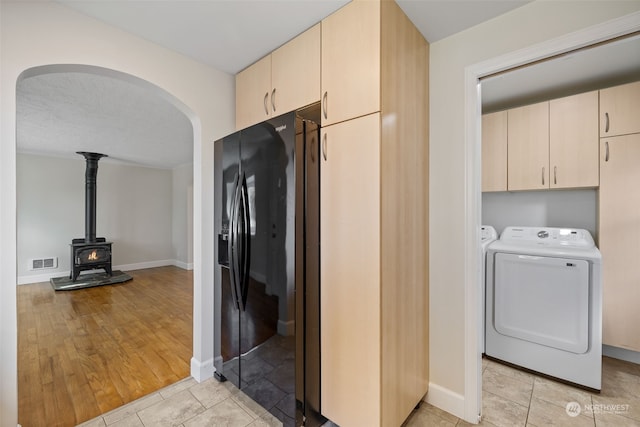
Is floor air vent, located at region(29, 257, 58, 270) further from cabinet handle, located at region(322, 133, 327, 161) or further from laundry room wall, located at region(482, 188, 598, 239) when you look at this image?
laundry room wall, located at region(482, 188, 598, 239)

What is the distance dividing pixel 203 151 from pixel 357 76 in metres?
1.35

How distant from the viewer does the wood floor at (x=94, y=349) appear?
184 centimetres

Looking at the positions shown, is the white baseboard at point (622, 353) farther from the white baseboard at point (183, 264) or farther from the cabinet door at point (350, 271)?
the white baseboard at point (183, 264)

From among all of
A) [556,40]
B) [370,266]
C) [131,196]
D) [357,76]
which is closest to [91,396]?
[370,266]

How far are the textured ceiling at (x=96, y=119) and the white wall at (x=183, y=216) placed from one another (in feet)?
3.93

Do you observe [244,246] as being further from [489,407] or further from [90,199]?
[90,199]

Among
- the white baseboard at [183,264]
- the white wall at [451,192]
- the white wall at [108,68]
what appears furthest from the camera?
the white baseboard at [183,264]


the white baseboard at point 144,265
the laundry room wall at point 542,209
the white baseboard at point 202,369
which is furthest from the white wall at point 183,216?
the laundry room wall at point 542,209

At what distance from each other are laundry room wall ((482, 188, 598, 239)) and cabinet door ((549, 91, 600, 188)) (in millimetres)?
293

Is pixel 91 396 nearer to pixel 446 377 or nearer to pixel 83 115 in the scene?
pixel 446 377

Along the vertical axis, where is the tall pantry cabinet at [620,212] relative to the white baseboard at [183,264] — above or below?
above

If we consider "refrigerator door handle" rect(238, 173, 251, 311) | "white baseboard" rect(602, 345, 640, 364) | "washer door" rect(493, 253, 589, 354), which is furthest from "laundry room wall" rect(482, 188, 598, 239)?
"refrigerator door handle" rect(238, 173, 251, 311)

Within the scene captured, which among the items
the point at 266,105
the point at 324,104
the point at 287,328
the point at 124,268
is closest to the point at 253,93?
the point at 266,105

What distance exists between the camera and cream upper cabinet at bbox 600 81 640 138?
2.15 meters
